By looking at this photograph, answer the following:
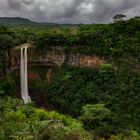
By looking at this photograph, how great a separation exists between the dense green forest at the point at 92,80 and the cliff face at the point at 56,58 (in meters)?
0.59

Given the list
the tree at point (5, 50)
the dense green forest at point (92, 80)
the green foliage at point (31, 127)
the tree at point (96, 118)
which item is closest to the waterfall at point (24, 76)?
the dense green forest at point (92, 80)

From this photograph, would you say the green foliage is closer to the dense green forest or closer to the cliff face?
the dense green forest

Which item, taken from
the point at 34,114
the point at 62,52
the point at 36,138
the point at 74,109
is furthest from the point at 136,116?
the point at 36,138

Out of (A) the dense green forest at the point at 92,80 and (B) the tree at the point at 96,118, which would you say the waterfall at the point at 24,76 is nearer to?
(A) the dense green forest at the point at 92,80

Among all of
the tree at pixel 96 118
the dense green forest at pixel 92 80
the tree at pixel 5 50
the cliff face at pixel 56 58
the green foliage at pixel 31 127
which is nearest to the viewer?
the green foliage at pixel 31 127

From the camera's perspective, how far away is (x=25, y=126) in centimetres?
2580

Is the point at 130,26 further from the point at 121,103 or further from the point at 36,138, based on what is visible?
the point at 36,138

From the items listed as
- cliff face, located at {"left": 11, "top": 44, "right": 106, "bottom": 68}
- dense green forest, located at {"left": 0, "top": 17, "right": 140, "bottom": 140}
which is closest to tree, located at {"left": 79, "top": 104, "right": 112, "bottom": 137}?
dense green forest, located at {"left": 0, "top": 17, "right": 140, "bottom": 140}

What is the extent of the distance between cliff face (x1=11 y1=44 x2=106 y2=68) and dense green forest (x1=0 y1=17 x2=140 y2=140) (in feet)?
1.94

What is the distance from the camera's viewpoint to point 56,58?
55281 mm

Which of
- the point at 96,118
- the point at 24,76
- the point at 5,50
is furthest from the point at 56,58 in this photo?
the point at 96,118

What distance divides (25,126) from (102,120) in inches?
645

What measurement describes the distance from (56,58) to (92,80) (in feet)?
24.3

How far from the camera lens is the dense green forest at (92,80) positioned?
40.9 m
